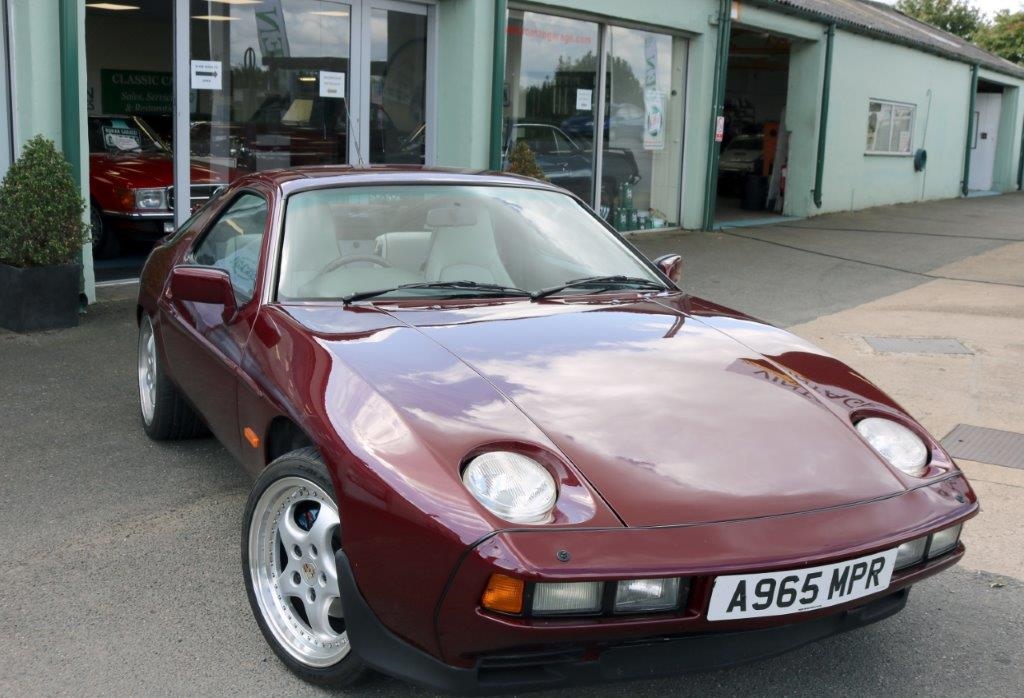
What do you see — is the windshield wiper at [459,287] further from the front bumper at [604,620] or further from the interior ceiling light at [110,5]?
the interior ceiling light at [110,5]

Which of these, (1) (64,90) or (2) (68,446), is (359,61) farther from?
(2) (68,446)

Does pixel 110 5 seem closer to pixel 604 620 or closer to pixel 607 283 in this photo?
pixel 607 283

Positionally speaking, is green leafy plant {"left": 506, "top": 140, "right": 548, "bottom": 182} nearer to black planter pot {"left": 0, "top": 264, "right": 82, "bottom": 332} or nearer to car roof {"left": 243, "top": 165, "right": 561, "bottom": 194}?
black planter pot {"left": 0, "top": 264, "right": 82, "bottom": 332}

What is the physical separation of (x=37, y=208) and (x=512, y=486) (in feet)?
18.4

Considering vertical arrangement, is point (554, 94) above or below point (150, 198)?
above

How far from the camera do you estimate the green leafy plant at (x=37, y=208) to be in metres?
6.97

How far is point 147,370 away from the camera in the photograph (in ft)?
16.6

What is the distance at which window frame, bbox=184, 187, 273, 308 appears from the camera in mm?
3658

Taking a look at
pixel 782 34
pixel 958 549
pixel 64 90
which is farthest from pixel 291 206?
pixel 782 34

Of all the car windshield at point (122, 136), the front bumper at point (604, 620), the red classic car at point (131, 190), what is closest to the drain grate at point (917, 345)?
the front bumper at point (604, 620)

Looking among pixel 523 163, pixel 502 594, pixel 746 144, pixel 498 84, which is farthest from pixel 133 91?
pixel 502 594

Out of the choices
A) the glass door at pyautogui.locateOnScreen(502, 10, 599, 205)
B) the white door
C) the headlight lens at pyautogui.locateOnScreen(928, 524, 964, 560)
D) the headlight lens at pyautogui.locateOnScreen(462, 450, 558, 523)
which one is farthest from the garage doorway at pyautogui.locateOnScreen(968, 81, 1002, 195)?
the headlight lens at pyautogui.locateOnScreen(462, 450, 558, 523)

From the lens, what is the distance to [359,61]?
10.4 metres

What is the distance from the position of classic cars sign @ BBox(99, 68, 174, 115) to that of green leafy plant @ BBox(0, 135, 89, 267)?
12.3m
